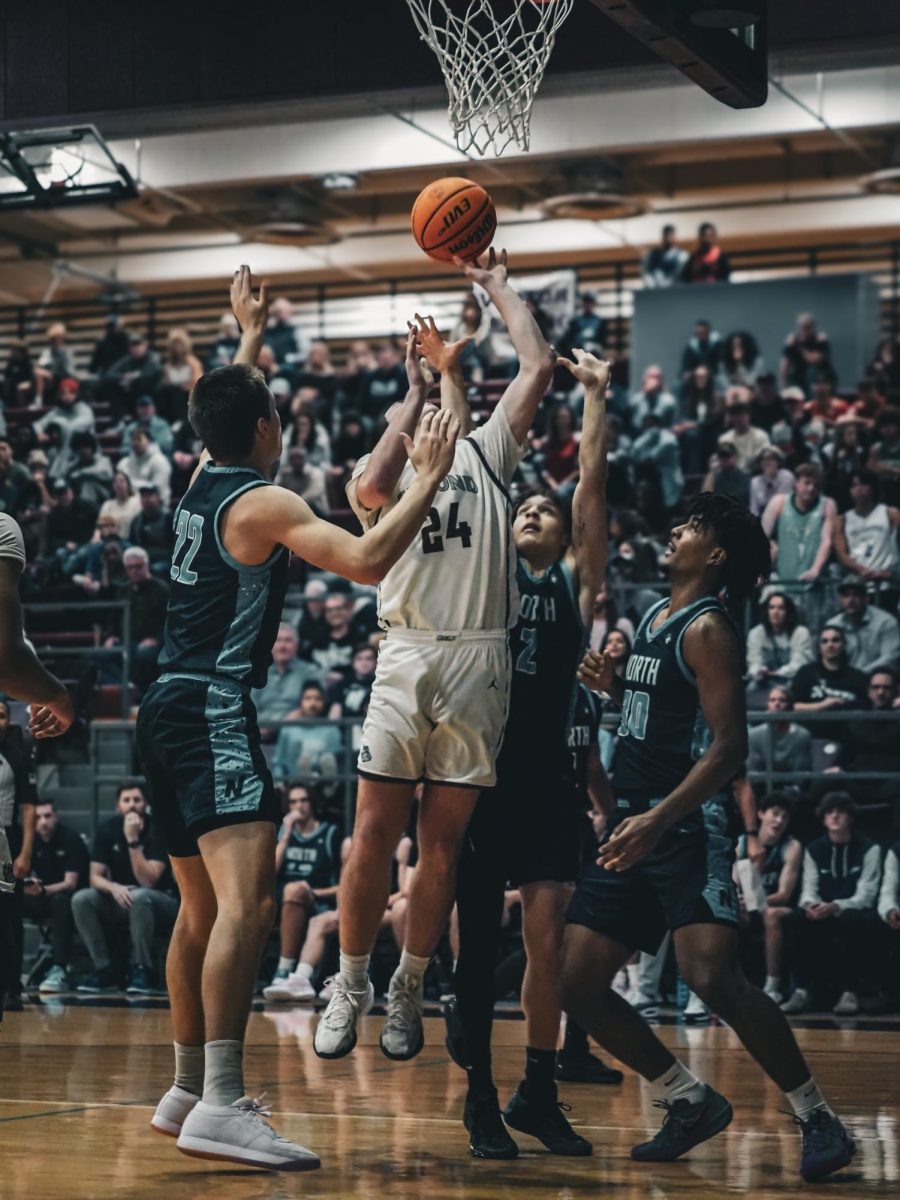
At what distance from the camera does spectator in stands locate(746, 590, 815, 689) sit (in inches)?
511

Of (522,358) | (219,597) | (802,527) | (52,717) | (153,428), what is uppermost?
(153,428)

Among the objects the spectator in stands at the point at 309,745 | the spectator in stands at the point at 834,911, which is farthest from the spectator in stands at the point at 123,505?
the spectator in stands at the point at 834,911

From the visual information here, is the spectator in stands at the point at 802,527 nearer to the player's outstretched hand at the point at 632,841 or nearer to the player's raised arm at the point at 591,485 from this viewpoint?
the player's raised arm at the point at 591,485

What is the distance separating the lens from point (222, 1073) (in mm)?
4840

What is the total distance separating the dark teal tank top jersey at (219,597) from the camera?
513cm

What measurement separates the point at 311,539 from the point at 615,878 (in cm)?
151

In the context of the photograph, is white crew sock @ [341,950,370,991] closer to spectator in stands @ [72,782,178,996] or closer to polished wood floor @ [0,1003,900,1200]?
polished wood floor @ [0,1003,900,1200]

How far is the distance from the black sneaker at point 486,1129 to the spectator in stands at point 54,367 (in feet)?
58.0

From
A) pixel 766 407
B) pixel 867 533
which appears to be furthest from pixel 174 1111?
pixel 766 407

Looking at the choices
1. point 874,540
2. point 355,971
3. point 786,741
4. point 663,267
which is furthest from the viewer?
point 663,267

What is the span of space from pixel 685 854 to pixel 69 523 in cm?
1346

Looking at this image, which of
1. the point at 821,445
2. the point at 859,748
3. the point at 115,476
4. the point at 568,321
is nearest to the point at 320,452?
the point at 115,476

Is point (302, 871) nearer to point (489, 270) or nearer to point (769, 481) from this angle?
point (769, 481)

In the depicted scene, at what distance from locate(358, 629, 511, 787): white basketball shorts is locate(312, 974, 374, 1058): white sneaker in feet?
2.25
